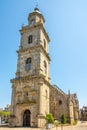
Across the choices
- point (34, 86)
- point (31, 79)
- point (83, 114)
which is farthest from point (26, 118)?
point (83, 114)

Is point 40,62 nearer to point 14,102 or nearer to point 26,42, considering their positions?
point 26,42

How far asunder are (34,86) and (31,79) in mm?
1550

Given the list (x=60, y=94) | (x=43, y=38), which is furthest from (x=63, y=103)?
(x=43, y=38)

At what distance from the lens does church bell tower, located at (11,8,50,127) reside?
2997cm

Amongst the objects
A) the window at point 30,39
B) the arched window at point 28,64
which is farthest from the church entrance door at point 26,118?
the window at point 30,39

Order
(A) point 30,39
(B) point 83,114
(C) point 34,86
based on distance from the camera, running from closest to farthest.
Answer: (C) point 34,86, (A) point 30,39, (B) point 83,114

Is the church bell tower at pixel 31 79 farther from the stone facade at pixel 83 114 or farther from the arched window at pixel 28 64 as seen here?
the stone facade at pixel 83 114

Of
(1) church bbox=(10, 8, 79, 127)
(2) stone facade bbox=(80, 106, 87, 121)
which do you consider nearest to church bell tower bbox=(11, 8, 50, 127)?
(1) church bbox=(10, 8, 79, 127)

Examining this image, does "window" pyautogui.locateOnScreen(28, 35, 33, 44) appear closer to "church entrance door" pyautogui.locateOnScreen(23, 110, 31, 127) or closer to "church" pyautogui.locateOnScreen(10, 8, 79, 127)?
"church" pyautogui.locateOnScreen(10, 8, 79, 127)

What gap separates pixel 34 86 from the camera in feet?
103

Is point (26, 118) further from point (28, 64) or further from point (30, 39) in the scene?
point (30, 39)

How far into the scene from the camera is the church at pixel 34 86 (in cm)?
3019

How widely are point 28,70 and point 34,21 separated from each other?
1243 cm

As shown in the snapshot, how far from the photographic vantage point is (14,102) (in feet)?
105
